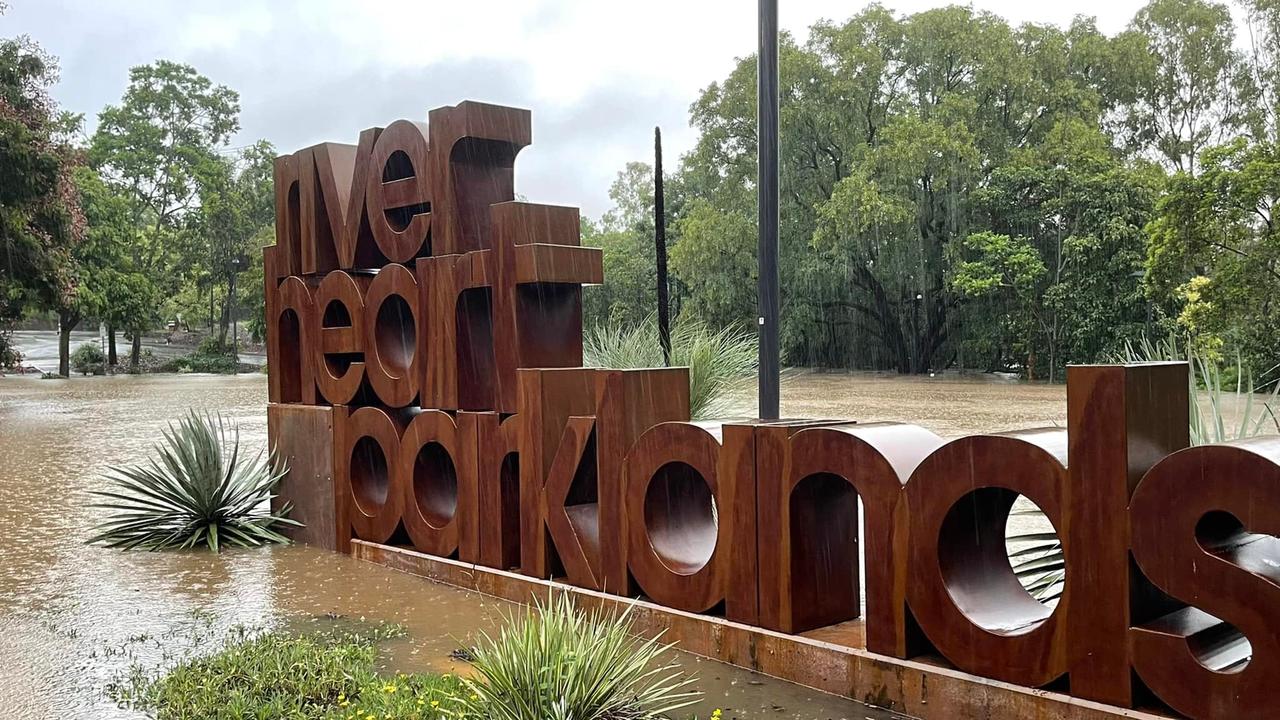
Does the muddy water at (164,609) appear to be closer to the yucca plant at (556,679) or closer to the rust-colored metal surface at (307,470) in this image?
the rust-colored metal surface at (307,470)

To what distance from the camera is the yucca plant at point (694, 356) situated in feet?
33.6

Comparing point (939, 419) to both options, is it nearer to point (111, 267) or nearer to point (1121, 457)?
point (1121, 457)

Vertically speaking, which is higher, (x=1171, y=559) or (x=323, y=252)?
(x=323, y=252)

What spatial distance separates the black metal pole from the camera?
725cm

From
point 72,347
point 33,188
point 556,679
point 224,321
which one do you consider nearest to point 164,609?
point 556,679

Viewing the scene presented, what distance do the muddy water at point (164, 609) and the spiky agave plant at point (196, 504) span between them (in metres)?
0.29

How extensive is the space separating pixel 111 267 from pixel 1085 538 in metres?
43.5

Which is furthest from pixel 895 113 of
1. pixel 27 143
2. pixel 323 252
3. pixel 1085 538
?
pixel 1085 538

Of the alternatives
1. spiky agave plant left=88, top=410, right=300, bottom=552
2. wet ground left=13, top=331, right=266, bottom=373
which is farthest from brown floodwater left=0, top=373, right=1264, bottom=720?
wet ground left=13, top=331, right=266, bottom=373

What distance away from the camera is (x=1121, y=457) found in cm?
373

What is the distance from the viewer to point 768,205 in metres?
7.42

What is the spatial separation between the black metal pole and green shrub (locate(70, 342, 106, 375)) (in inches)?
1792

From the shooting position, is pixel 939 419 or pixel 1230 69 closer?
pixel 939 419

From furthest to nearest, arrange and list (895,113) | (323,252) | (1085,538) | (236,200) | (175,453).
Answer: (236,200) < (895,113) < (175,453) < (323,252) < (1085,538)
